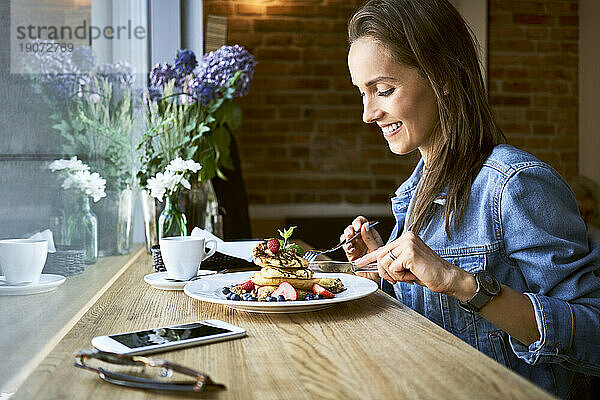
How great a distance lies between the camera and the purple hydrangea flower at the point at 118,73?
1.76 m

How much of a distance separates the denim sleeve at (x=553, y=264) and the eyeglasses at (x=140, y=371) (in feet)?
2.18

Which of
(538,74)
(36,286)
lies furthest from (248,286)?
(538,74)

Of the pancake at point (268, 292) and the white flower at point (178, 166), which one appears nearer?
the pancake at point (268, 292)

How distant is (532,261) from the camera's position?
46.4 inches

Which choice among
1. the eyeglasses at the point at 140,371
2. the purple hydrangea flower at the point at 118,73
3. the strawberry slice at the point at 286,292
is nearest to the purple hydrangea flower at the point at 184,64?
the purple hydrangea flower at the point at 118,73

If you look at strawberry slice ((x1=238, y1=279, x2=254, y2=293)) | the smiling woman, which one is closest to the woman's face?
the smiling woman

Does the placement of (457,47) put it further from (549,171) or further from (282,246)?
(282,246)

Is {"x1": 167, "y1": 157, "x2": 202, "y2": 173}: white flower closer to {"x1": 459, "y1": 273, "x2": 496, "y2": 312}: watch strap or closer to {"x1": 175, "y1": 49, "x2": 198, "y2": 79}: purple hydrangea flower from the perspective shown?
{"x1": 175, "y1": 49, "x2": 198, "y2": 79}: purple hydrangea flower

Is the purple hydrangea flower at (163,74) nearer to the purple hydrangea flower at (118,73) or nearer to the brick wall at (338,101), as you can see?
the purple hydrangea flower at (118,73)

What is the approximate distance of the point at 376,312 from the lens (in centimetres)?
110

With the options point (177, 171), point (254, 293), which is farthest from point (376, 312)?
point (177, 171)

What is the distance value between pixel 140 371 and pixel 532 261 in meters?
0.72

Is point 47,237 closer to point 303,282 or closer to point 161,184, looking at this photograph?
point 303,282

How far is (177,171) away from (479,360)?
Answer: 1165 mm
